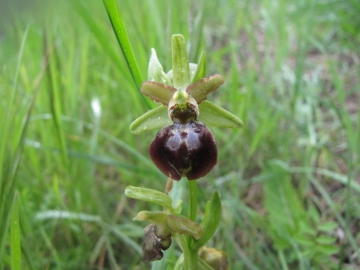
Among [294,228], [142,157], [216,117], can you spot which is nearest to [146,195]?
[216,117]

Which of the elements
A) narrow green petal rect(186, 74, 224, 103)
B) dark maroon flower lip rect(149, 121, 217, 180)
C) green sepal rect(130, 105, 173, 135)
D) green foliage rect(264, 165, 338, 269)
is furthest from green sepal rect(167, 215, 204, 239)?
green foliage rect(264, 165, 338, 269)

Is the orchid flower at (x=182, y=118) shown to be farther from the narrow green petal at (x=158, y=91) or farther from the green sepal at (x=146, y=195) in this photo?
the green sepal at (x=146, y=195)

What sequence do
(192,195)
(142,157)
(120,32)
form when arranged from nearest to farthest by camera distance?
(120,32), (192,195), (142,157)

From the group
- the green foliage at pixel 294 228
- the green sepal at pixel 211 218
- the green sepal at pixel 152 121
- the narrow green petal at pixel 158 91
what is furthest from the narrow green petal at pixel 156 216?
the green foliage at pixel 294 228

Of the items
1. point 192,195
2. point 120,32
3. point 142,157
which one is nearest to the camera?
point 120,32

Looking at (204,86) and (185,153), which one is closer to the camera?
(185,153)

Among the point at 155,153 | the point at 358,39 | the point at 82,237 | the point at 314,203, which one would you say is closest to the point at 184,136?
the point at 155,153

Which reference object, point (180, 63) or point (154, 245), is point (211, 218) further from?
point (180, 63)
